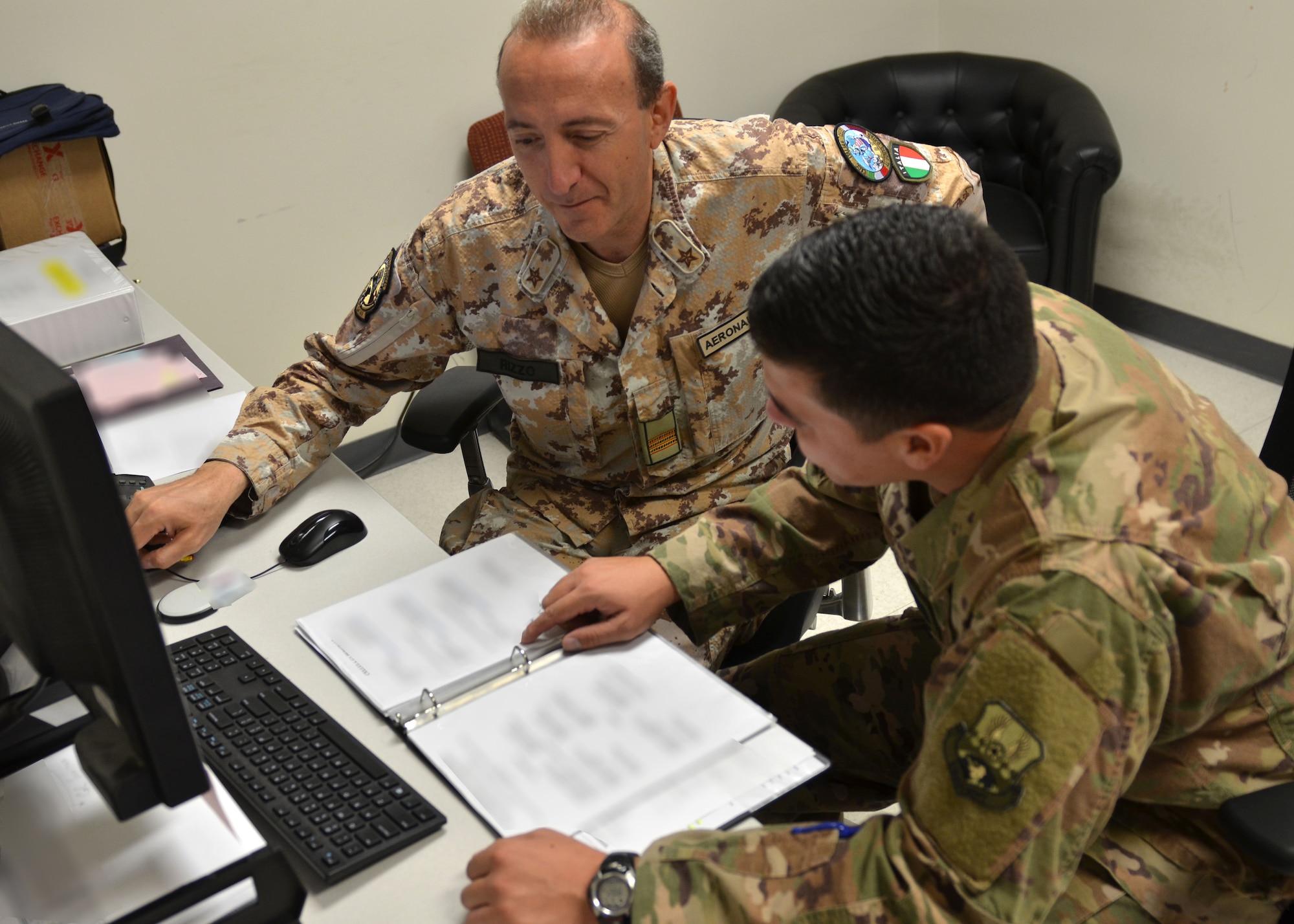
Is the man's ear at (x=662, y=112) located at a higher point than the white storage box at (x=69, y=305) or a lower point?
higher

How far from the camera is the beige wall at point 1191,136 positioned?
2930mm

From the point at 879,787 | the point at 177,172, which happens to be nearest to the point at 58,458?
the point at 879,787

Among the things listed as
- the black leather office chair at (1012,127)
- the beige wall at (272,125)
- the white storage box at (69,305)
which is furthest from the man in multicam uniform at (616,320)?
the black leather office chair at (1012,127)

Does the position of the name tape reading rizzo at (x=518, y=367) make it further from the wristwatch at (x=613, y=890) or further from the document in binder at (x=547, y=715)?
the wristwatch at (x=613, y=890)

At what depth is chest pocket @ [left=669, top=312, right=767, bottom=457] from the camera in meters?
1.65

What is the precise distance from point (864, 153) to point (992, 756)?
107cm

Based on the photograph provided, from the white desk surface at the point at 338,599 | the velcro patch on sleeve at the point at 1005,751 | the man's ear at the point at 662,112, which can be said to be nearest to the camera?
the velcro patch on sleeve at the point at 1005,751

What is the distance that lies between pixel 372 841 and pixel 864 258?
0.64m

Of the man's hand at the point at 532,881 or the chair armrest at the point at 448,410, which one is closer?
the man's hand at the point at 532,881

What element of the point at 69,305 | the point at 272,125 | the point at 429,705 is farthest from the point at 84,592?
the point at 272,125

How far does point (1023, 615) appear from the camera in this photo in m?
0.85

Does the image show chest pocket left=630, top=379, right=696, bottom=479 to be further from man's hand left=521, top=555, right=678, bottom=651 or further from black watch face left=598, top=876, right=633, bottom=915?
black watch face left=598, top=876, right=633, bottom=915

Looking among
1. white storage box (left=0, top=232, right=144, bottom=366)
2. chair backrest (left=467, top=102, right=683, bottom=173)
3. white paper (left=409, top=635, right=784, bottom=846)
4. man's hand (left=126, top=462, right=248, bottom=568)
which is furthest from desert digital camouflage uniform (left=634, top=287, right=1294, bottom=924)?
chair backrest (left=467, top=102, right=683, bottom=173)

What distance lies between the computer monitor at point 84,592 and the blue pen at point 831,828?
1.54ft
